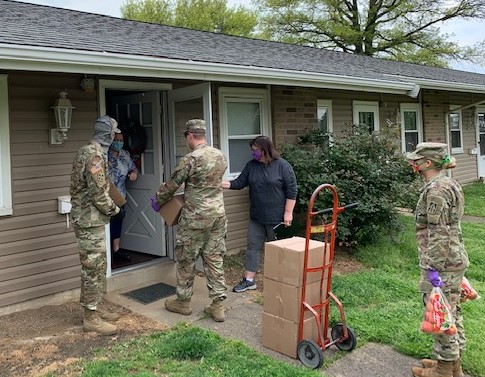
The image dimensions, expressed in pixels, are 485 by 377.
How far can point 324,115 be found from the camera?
8766mm

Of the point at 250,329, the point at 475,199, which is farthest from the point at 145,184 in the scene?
the point at 475,199

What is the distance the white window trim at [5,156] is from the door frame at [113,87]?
988 mm

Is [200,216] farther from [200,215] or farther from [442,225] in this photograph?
[442,225]

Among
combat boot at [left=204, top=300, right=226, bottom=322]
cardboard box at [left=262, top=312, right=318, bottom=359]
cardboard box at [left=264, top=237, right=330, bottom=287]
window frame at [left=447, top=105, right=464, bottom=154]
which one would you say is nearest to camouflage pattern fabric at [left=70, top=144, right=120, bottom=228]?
combat boot at [left=204, top=300, right=226, bottom=322]

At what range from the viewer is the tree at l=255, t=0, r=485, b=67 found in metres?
27.7

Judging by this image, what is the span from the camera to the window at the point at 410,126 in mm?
10977

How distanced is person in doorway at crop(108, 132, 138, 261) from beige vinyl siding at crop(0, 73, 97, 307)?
770 millimetres

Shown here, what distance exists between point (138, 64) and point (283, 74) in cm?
229

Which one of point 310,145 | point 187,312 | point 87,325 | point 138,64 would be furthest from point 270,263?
point 310,145

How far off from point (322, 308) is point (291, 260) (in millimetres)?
490

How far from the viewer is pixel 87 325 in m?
4.16

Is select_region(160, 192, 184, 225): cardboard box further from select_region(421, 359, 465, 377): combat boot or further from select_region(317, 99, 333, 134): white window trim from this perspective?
select_region(317, 99, 333, 134): white window trim

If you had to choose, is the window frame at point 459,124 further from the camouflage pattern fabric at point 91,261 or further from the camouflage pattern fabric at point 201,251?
the camouflage pattern fabric at point 91,261

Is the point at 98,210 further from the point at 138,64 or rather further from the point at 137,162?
the point at 137,162
